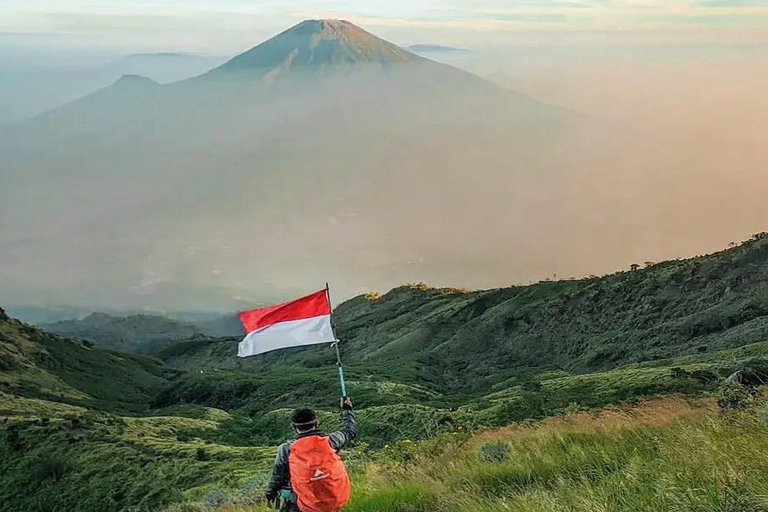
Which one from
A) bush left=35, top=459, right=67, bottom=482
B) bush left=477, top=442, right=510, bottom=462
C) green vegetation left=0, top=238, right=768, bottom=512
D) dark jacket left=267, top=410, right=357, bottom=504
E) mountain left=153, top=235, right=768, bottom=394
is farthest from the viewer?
mountain left=153, top=235, right=768, bottom=394

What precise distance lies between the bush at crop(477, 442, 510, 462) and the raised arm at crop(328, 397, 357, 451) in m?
2.85

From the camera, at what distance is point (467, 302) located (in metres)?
92.0

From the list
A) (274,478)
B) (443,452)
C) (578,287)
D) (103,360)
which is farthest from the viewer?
(103,360)

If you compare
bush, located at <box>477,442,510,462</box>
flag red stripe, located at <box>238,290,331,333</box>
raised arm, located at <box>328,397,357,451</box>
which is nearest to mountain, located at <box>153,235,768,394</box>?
bush, located at <box>477,442,510,462</box>

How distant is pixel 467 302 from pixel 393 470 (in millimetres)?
81018

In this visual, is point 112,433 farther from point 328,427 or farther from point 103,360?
point 103,360

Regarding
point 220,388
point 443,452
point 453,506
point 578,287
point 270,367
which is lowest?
point 270,367

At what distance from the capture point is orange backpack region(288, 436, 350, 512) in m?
7.05

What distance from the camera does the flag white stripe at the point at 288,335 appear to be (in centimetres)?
1131

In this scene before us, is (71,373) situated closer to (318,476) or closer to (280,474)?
(280,474)

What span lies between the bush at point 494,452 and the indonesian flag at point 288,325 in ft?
9.73

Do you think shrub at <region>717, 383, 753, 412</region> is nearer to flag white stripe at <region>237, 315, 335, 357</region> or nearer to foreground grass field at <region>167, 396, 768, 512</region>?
foreground grass field at <region>167, 396, 768, 512</region>

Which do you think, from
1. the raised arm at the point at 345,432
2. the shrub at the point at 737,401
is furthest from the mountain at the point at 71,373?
the shrub at the point at 737,401

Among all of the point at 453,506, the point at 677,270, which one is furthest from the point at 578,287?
the point at 453,506
